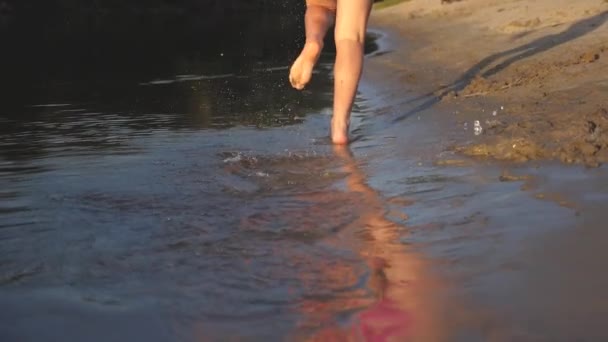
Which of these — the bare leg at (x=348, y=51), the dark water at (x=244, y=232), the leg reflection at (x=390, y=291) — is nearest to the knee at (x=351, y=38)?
the bare leg at (x=348, y=51)

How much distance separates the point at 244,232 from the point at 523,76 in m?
3.93

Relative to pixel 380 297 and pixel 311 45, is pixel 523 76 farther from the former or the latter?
pixel 380 297

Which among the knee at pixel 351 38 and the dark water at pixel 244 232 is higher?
the knee at pixel 351 38

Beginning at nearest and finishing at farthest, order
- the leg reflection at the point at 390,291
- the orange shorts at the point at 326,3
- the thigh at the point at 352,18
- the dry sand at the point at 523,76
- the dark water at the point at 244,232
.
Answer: the leg reflection at the point at 390,291
the dark water at the point at 244,232
the dry sand at the point at 523,76
the thigh at the point at 352,18
the orange shorts at the point at 326,3

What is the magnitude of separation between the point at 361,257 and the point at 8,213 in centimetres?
142

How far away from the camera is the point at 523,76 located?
231 inches

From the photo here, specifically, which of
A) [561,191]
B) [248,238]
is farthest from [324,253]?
[561,191]

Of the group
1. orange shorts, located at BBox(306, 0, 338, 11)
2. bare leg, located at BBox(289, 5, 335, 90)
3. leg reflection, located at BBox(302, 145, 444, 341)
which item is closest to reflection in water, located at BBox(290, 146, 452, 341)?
leg reflection, located at BBox(302, 145, 444, 341)

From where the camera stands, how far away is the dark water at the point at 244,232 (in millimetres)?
1794

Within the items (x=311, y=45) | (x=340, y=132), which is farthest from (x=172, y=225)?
(x=311, y=45)

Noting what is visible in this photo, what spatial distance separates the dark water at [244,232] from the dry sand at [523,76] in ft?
1.22

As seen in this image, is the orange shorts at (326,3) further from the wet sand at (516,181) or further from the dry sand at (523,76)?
the dry sand at (523,76)

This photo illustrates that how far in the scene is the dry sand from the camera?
11.6 ft

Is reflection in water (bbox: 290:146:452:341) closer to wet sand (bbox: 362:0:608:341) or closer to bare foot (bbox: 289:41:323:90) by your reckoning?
wet sand (bbox: 362:0:608:341)
